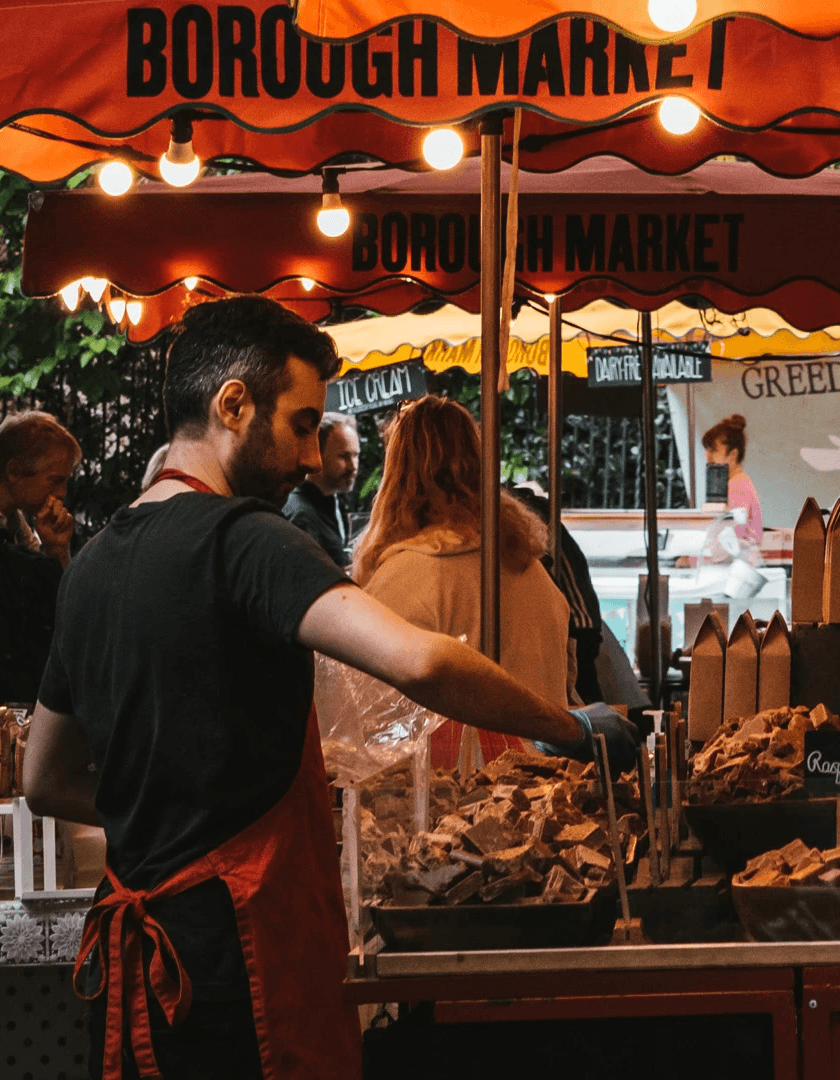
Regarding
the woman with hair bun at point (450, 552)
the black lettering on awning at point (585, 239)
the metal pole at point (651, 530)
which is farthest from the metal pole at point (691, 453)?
the woman with hair bun at point (450, 552)

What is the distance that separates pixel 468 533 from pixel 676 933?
1.95 meters

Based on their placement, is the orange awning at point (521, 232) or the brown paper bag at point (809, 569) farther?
the orange awning at point (521, 232)

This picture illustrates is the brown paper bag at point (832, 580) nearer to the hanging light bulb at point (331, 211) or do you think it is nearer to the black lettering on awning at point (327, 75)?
the black lettering on awning at point (327, 75)

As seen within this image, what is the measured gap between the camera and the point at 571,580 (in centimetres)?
584

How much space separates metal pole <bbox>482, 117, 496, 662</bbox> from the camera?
124 inches

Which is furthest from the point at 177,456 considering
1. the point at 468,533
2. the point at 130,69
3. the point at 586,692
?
the point at 586,692

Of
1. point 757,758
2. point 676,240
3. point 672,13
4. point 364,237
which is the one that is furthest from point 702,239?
point 757,758

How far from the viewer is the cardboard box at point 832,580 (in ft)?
11.1

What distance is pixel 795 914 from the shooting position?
6.96 feet

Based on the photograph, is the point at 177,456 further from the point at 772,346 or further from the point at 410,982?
the point at 772,346

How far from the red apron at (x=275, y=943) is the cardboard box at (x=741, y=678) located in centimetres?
166

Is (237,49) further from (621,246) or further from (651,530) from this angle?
(651,530)

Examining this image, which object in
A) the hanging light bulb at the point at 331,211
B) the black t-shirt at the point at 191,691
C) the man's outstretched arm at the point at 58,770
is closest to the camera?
the black t-shirt at the point at 191,691

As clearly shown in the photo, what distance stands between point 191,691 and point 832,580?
194 centimetres
